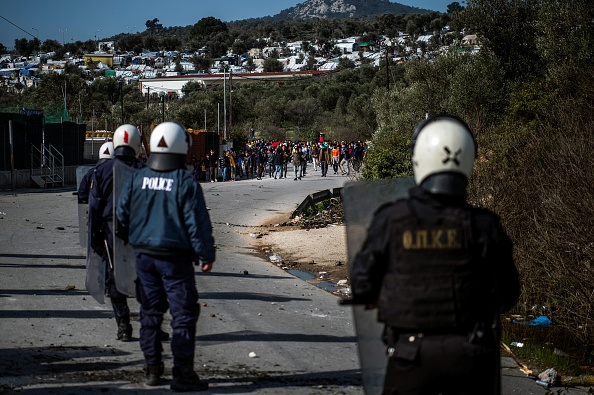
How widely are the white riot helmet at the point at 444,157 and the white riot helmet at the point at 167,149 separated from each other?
8.23 feet

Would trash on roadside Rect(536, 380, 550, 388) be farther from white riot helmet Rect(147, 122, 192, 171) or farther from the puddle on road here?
the puddle on road

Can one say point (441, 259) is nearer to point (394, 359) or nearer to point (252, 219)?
point (394, 359)

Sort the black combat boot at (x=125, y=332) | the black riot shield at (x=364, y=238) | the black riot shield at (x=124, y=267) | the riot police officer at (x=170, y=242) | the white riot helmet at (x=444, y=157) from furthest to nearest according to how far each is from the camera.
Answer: the black combat boot at (x=125, y=332) < the black riot shield at (x=124, y=267) < the riot police officer at (x=170, y=242) < the black riot shield at (x=364, y=238) < the white riot helmet at (x=444, y=157)

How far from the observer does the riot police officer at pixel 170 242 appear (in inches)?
237

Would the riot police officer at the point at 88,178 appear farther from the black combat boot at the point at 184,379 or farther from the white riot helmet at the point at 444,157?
the white riot helmet at the point at 444,157

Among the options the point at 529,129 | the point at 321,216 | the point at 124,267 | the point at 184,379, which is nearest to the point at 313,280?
the point at 529,129

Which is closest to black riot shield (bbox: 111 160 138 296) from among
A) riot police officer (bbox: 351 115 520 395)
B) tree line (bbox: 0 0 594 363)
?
riot police officer (bbox: 351 115 520 395)

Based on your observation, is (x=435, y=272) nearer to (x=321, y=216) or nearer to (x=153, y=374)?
(x=153, y=374)

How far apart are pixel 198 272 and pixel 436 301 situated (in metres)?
9.37

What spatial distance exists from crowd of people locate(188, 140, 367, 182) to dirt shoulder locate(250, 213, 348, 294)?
62.8 ft

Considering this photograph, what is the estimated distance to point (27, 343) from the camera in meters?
7.70

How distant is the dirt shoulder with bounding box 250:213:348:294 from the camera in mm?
15641

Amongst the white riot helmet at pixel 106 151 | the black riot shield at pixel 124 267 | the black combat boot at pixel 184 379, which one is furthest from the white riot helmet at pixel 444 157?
the white riot helmet at pixel 106 151

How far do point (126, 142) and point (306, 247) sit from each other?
10728mm
